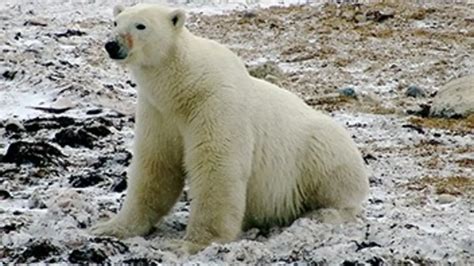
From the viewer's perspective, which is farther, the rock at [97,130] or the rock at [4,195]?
the rock at [97,130]

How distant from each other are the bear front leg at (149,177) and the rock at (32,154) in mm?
2013

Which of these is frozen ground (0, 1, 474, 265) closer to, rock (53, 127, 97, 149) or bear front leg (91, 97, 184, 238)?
rock (53, 127, 97, 149)

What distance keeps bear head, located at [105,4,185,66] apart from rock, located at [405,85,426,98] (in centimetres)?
743

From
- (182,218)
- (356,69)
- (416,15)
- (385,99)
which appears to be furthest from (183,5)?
(182,218)

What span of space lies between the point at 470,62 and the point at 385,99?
9.84 feet

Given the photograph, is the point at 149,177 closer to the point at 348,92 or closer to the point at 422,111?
the point at 422,111

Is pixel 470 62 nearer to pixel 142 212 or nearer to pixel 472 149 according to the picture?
pixel 472 149

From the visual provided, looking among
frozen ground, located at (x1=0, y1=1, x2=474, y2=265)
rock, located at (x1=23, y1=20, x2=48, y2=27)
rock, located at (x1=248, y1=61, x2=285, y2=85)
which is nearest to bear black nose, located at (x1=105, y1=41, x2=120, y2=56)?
frozen ground, located at (x1=0, y1=1, x2=474, y2=265)

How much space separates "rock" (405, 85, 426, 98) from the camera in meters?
13.3

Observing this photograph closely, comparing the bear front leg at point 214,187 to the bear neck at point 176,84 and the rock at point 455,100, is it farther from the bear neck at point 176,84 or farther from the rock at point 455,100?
the rock at point 455,100

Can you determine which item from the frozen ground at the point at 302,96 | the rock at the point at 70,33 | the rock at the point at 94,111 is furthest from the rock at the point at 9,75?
the rock at the point at 70,33

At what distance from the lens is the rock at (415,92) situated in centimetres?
1333

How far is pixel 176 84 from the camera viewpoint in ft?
20.5

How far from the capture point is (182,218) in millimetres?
A: 6965
